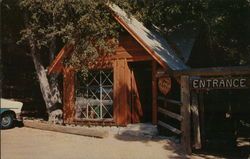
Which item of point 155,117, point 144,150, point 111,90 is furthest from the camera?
point 111,90

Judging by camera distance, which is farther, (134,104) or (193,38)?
(193,38)

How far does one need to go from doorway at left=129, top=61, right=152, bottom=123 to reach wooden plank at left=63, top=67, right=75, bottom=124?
2.85 meters

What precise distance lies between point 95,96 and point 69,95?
1359mm

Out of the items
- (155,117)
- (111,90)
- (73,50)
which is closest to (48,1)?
(73,50)

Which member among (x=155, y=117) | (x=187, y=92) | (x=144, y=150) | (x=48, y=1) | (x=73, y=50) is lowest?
(x=144, y=150)

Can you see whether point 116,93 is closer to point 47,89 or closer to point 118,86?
point 118,86

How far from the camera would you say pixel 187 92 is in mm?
9234

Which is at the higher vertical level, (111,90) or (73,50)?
(73,50)

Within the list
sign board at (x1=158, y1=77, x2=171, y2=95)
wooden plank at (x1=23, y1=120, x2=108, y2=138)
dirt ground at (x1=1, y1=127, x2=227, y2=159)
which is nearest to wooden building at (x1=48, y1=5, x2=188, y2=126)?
wooden plank at (x1=23, y1=120, x2=108, y2=138)

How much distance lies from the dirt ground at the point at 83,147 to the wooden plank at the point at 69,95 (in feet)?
5.75

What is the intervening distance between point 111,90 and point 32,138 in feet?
12.6

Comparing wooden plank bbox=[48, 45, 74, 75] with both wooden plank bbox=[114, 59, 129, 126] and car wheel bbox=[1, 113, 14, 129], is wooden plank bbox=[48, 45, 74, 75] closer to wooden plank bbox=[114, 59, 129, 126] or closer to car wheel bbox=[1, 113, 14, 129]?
wooden plank bbox=[114, 59, 129, 126]

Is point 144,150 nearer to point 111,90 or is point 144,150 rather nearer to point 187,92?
point 187,92

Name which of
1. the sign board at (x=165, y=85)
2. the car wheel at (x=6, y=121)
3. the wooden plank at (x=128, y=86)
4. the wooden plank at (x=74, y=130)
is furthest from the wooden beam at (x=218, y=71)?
the car wheel at (x=6, y=121)
